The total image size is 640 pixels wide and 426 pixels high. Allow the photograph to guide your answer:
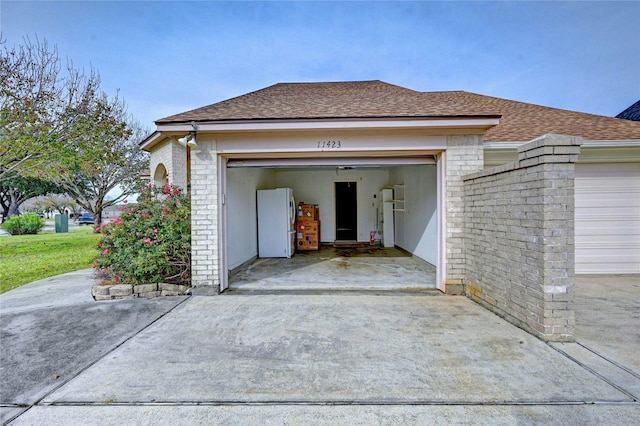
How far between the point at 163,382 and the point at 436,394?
2321mm

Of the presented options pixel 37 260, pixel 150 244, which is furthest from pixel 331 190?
pixel 37 260

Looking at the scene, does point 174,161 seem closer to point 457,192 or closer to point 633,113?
point 457,192

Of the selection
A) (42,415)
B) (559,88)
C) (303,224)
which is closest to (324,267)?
(303,224)

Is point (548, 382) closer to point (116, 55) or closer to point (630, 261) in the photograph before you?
point (630, 261)

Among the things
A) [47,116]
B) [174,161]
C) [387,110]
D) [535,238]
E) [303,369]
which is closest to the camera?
[303,369]

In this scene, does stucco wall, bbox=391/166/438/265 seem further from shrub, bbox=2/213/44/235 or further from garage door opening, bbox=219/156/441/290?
shrub, bbox=2/213/44/235

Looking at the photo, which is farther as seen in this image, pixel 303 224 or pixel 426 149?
pixel 303 224

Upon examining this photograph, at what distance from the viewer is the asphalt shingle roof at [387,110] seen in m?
5.22

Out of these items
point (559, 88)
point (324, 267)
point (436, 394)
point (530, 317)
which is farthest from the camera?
point (559, 88)

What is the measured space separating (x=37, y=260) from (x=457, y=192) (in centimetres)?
1267

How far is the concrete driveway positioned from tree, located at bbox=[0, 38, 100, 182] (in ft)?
21.2

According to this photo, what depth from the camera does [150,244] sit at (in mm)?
5508

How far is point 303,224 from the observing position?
10812mm

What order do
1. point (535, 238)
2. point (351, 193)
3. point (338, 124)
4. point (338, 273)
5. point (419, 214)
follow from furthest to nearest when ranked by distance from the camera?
point (351, 193) → point (419, 214) → point (338, 273) → point (338, 124) → point (535, 238)
